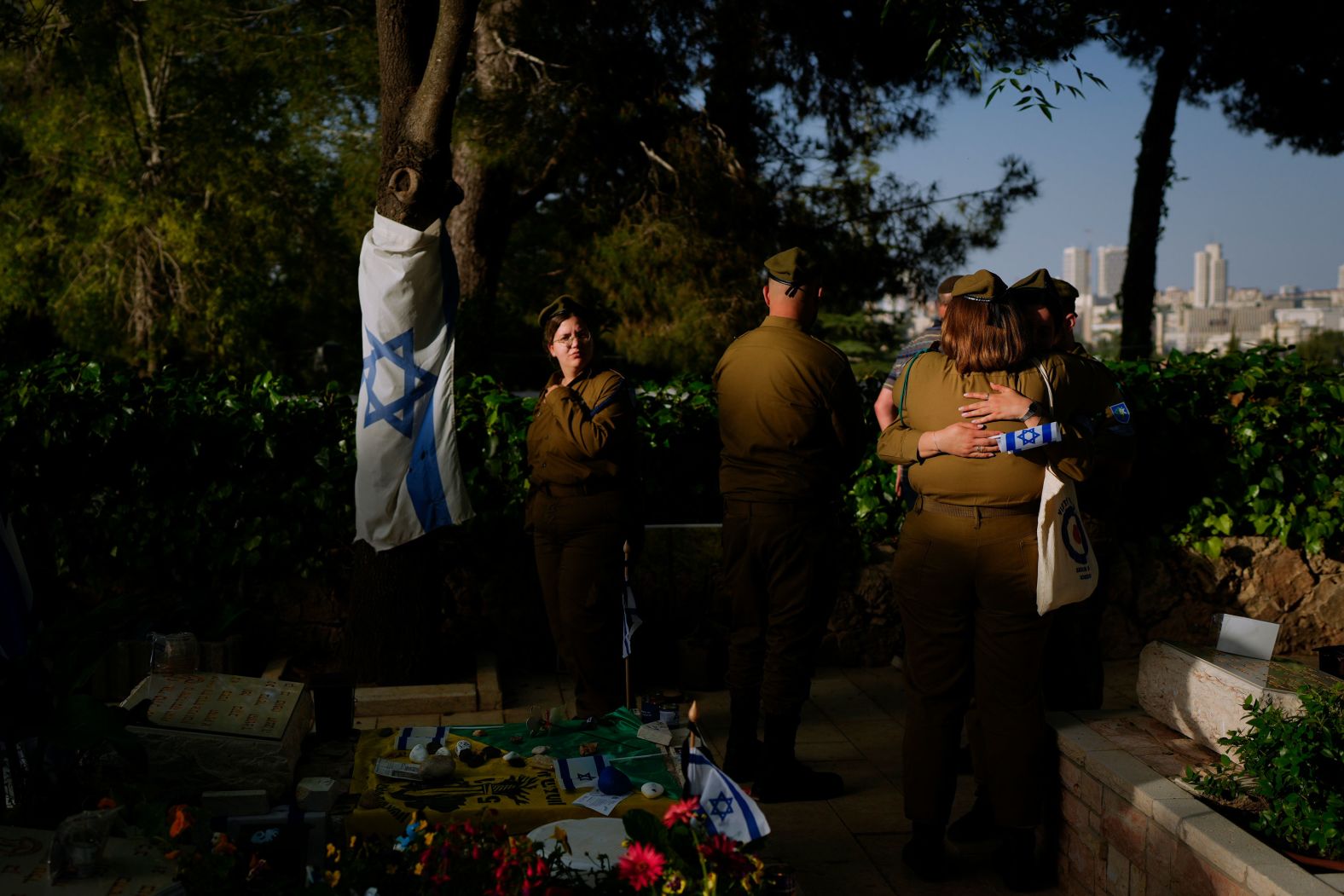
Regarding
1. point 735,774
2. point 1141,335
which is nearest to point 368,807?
point 735,774

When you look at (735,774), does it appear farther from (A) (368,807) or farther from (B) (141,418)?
(B) (141,418)

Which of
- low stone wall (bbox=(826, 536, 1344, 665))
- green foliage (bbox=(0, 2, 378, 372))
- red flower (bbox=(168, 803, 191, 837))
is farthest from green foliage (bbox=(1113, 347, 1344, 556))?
green foliage (bbox=(0, 2, 378, 372))

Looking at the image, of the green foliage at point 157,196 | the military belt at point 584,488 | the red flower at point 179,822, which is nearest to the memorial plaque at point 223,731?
the red flower at point 179,822

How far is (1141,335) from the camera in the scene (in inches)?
553

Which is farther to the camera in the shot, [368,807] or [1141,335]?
[1141,335]

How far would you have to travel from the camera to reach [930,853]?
3.82m

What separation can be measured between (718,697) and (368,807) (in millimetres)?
2943

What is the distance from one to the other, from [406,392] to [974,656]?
2846mm

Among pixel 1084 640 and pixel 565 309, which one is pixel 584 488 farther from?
pixel 1084 640

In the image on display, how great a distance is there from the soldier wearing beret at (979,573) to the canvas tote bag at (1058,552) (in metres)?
0.06

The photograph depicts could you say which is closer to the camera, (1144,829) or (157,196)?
(1144,829)

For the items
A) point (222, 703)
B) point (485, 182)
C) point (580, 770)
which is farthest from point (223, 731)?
point (485, 182)

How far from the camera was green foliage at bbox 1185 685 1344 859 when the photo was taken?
3014 mm

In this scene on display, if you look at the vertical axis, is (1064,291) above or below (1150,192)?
below
